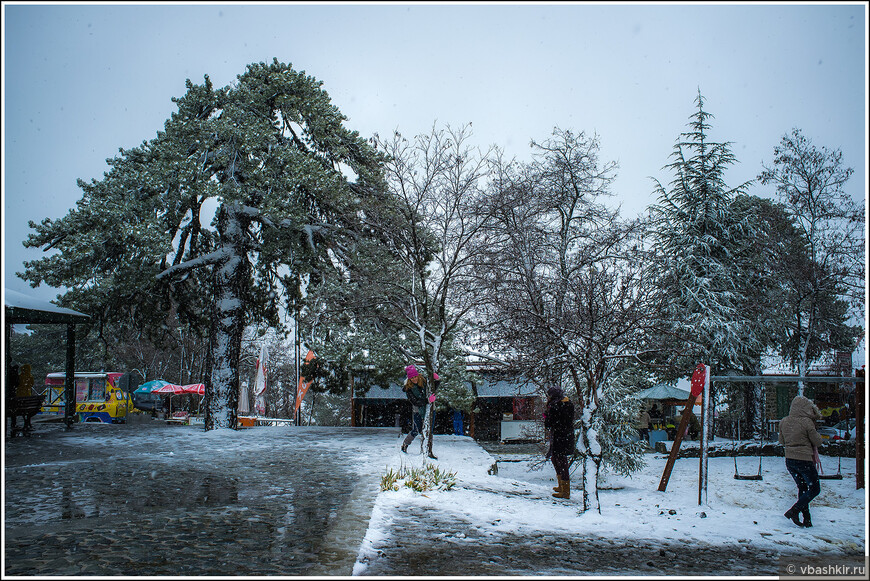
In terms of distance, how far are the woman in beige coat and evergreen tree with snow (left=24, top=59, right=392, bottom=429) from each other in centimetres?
1038

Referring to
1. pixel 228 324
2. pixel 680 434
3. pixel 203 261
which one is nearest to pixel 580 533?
pixel 680 434

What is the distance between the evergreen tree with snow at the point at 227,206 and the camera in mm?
16641

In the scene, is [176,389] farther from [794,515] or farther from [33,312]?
[794,515]

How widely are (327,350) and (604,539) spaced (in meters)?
12.6

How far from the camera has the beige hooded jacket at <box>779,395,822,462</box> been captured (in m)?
7.94

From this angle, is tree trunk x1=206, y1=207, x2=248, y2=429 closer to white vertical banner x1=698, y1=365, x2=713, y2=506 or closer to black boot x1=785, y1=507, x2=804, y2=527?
white vertical banner x1=698, y1=365, x2=713, y2=506

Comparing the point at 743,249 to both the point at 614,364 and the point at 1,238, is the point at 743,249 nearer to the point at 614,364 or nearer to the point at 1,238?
the point at 614,364

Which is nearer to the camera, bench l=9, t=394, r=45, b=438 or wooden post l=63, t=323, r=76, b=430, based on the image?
bench l=9, t=394, r=45, b=438

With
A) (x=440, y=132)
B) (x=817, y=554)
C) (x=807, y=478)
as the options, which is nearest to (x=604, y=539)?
(x=817, y=554)

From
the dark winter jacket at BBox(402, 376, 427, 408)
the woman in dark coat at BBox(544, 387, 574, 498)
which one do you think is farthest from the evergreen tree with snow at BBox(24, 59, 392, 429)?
the woman in dark coat at BBox(544, 387, 574, 498)

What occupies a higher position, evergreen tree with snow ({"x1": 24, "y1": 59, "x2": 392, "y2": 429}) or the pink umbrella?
evergreen tree with snow ({"x1": 24, "y1": 59, "x2": 392, "y2": 429})

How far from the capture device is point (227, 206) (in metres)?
18.0

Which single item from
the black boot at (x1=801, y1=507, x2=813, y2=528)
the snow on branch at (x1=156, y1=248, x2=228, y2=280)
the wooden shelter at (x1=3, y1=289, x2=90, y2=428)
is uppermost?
the snow on branch at (x1=156, y1=248, x2=228, y2=280)

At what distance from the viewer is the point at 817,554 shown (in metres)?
6.69
